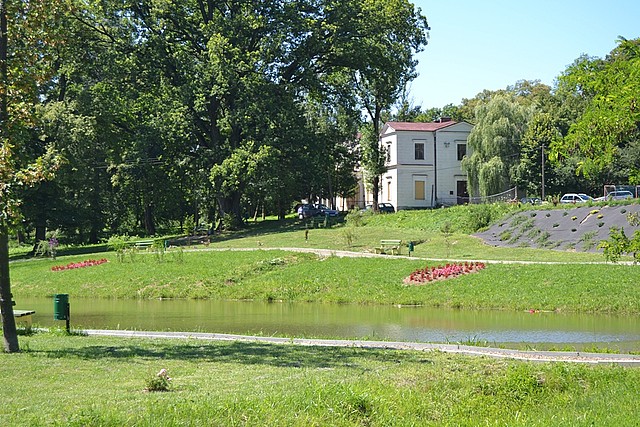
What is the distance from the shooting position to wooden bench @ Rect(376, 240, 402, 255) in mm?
39281

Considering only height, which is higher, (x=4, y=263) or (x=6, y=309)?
(x=4, y=263)

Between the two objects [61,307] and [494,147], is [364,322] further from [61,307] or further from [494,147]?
[494,147]

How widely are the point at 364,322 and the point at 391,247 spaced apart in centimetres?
1786

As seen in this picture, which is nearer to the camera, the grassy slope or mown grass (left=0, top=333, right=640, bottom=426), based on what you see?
mown grass (left=0, top=333, right=640, bottom=426)

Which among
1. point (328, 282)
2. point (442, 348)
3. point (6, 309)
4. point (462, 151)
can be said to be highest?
point (462, 151)

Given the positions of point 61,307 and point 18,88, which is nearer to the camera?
point 18,88

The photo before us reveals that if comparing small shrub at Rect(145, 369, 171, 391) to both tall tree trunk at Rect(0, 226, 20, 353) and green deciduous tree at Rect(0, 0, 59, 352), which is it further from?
tall tree trunk at Rect(0, 226, 20, 353)

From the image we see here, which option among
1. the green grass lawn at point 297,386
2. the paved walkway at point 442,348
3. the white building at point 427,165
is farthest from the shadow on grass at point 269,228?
the paved walkway at point 442,348

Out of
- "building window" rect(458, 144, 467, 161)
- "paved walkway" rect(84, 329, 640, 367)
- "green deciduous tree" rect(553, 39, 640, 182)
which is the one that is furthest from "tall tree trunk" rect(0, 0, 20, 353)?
"building window" rect(458, 144, 467, 161)

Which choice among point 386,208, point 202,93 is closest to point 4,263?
point 202,93

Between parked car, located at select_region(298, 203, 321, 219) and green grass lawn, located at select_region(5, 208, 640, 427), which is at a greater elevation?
parked car, located at select_region(298, 203, 321, 219)

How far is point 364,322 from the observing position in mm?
23844

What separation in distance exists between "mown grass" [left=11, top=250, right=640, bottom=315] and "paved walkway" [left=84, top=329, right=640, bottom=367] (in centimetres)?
1152

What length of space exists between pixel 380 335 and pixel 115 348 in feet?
25.4
